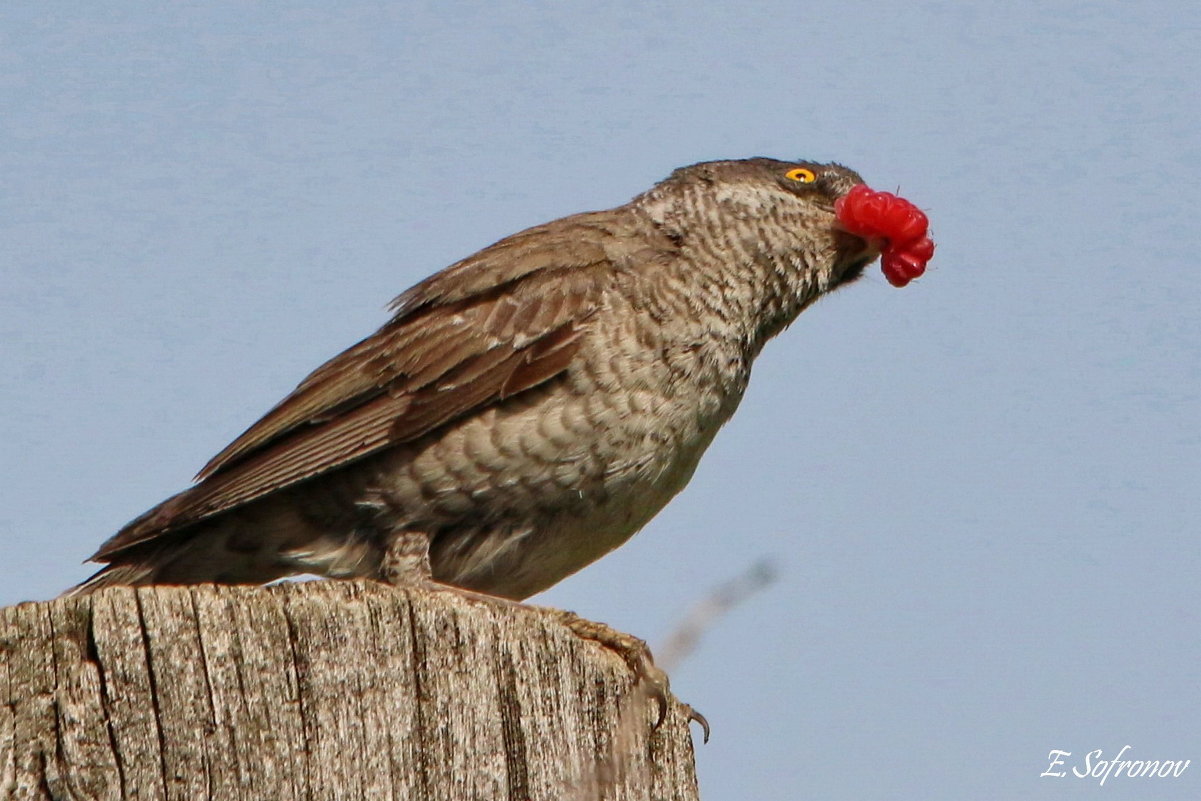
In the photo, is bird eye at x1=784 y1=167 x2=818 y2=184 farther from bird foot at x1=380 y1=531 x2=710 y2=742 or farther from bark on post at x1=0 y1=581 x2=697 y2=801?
bark on post at x1=0 y1=581 x2=697 y2=801

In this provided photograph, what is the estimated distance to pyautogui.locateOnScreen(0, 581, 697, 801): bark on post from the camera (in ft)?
8.82

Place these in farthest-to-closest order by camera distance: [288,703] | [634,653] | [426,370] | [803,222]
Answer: [803,222] < [426,370] < [634,653] < [288,703]

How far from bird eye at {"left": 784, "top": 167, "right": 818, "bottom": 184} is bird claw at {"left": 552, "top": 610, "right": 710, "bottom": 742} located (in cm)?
291

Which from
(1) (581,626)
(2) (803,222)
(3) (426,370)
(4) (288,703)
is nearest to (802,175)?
(2) (803,222)

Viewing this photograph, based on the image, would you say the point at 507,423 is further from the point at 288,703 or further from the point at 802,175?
the point at 288,703

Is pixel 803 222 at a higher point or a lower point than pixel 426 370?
higher

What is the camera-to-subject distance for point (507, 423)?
5.20 m

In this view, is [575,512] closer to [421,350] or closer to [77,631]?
[421,350]

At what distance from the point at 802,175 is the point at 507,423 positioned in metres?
1.83

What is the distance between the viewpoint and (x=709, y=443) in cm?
546

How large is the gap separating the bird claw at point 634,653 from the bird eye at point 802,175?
9.55 ft

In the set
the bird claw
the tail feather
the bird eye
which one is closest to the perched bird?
the tail feather

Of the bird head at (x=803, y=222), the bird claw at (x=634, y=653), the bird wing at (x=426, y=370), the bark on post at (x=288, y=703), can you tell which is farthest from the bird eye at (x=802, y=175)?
the bark on post at (x=288, y=703)

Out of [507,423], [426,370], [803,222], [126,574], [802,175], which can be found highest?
[802,175]
